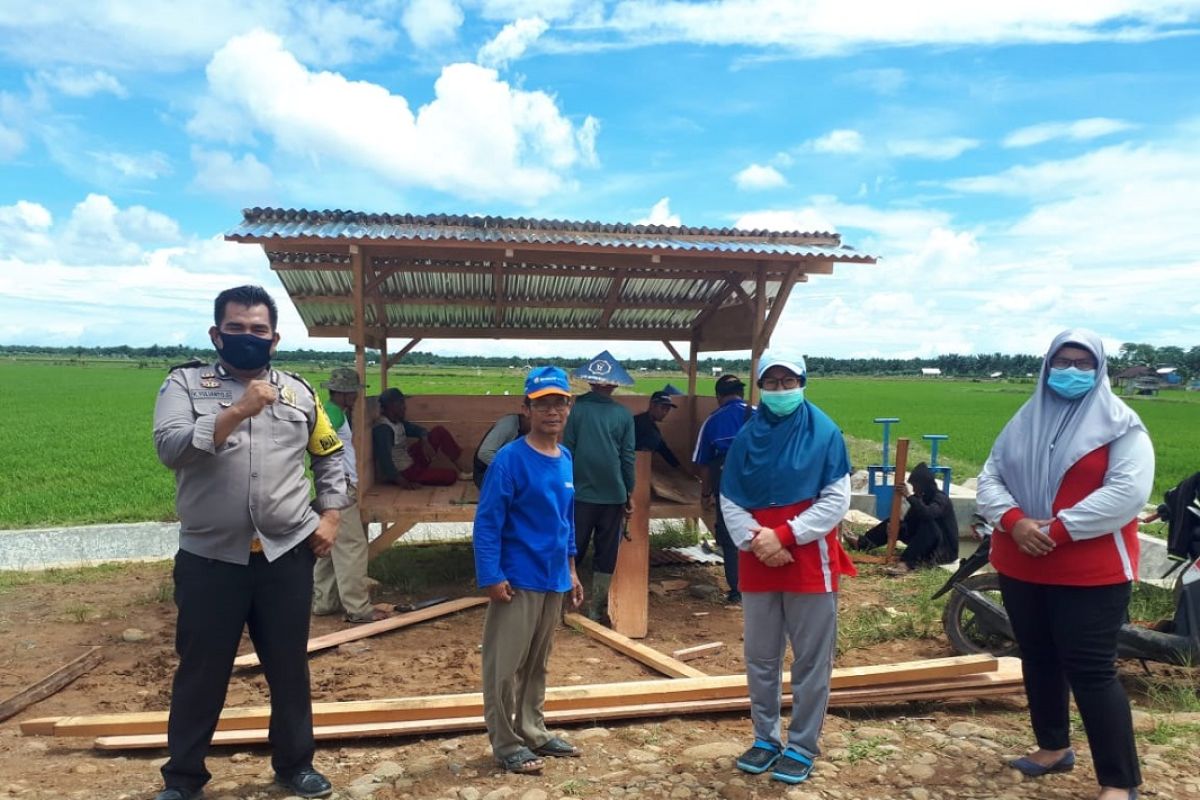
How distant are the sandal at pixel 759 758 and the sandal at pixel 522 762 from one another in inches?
32.6

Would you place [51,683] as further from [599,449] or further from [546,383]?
[546,383]

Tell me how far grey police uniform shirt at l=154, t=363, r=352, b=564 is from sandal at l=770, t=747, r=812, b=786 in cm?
204

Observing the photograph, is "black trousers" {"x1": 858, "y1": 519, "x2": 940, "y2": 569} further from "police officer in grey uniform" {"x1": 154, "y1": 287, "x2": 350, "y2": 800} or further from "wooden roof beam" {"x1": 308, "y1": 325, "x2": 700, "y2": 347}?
"police officer in grey uniform" {"x1": 154, "y1": 287, "x2": 350, "y2": 800}

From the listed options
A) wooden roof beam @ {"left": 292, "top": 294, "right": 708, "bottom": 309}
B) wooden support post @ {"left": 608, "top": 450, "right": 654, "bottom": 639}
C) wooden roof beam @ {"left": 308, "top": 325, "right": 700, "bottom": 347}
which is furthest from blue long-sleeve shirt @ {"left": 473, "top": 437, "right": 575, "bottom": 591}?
wooden roof beam @ {"left": 308, "top": 325, "right": 700, "bottom": 347}

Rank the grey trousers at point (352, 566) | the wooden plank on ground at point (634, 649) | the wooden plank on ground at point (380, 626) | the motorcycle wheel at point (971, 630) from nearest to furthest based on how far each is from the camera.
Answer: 1. the wooden plank on ground at point (634, 649)
2. the motorcycle wheel at point (971, 630)
3. the wooden plank on ground at point (380, 626)
4. the grey trousers at point (352, 566)

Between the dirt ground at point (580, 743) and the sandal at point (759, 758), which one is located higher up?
the sandal at point (759, 758)

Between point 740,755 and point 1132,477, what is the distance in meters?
1.85

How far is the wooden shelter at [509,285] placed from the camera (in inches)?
258

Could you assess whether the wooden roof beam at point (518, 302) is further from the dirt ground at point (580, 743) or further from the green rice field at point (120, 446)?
the green rice field at point (120, 446)

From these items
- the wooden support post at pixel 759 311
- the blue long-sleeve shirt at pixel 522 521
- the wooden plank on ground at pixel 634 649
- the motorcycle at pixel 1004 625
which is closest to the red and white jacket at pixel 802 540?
the blue long-sleeve shirt at pixel 522 521

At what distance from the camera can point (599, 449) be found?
5.82m

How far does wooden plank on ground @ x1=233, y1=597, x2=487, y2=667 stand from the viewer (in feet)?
17.7

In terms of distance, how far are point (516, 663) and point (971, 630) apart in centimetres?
354

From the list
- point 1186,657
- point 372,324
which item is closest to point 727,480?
point 1186,657
